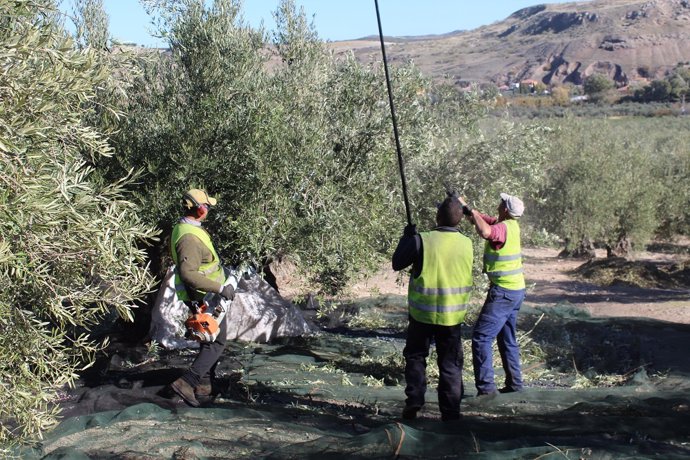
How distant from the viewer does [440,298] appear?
5.73 metres

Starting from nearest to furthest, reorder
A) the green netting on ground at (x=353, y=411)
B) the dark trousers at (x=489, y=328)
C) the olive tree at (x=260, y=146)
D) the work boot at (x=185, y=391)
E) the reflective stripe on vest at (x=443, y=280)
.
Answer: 1. the green netting on ground at (x=353, y=411)
2. the reflective stripe on vest at (x=443, y=280)
3. the work boot at (x=185, y=391)
4. the dark trousers at (x=489, y=328)
5. the olive tree at (x=260, y=146)

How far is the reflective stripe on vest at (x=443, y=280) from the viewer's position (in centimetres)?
572

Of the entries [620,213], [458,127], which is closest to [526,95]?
[620,213]

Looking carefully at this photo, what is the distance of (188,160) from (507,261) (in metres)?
3.19

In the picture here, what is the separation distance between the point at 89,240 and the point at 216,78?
4134 millimetres

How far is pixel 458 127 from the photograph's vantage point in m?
11.1

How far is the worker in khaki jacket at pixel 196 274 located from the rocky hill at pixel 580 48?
93.6 m

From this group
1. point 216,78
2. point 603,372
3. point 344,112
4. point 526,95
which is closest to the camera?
point 216,78

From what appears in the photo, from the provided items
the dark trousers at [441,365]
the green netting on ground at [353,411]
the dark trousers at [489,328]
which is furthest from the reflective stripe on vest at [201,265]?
the dark trousers at [489,328]

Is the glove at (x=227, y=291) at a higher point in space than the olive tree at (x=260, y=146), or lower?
lower

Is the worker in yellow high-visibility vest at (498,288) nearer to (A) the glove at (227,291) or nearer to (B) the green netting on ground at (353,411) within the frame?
(B) the green netting on ground at (353,411)

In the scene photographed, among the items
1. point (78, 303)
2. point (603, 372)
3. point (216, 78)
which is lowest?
point (603, 372)

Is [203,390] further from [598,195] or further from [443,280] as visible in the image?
[598,195]

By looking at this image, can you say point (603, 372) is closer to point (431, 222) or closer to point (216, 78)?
point (431, 222)
